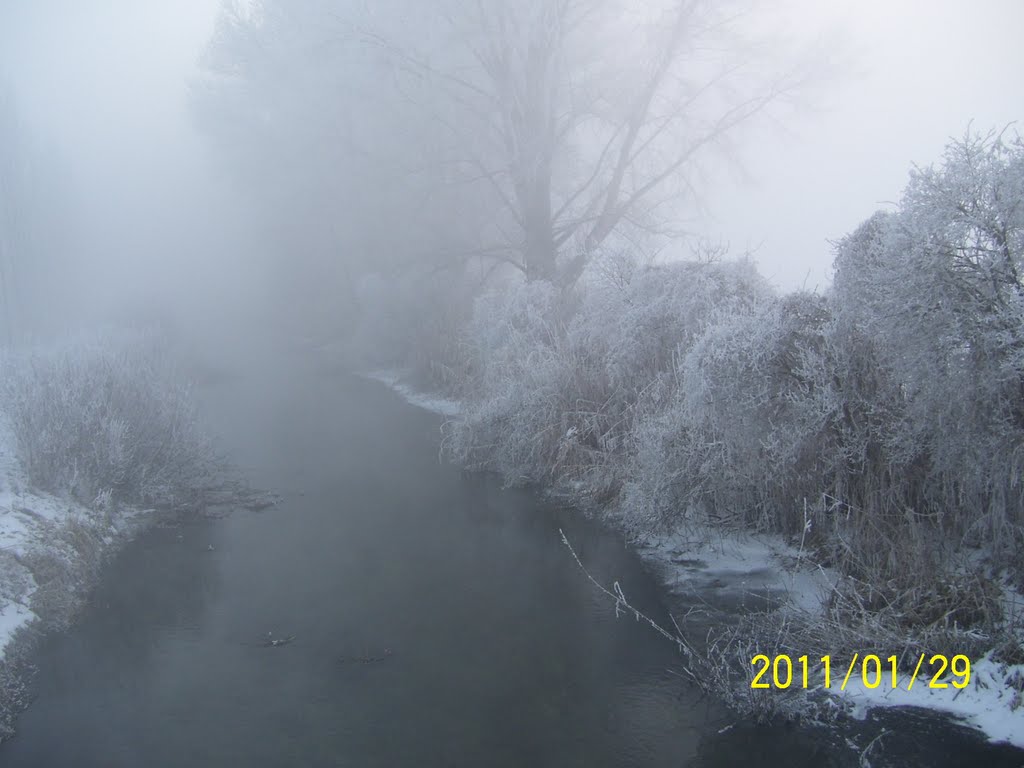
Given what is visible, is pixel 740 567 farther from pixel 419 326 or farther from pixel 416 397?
pixel 419 326

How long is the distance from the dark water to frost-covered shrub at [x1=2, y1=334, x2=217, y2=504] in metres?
0.85

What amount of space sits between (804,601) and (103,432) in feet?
24.1

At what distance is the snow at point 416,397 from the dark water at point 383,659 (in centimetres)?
465

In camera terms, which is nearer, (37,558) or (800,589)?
(800,589)

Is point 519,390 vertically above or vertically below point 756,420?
above

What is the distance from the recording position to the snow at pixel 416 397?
1501 cm

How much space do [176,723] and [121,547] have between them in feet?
11.8

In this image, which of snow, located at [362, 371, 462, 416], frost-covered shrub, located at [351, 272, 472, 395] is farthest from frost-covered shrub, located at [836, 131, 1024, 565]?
frost-covered shrub, located at [351, 272, 472, 395]

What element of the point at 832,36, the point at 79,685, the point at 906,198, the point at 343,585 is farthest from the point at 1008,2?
the point at 79,685

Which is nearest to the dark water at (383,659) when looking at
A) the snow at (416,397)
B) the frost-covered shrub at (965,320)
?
the frost-covered shrub at (965,320)

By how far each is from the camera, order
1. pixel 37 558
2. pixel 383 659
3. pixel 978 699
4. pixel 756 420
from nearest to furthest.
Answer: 1. pixel 978 699
2. pixel 383 659
3. pixel 756 420
4. pixel 37 558
